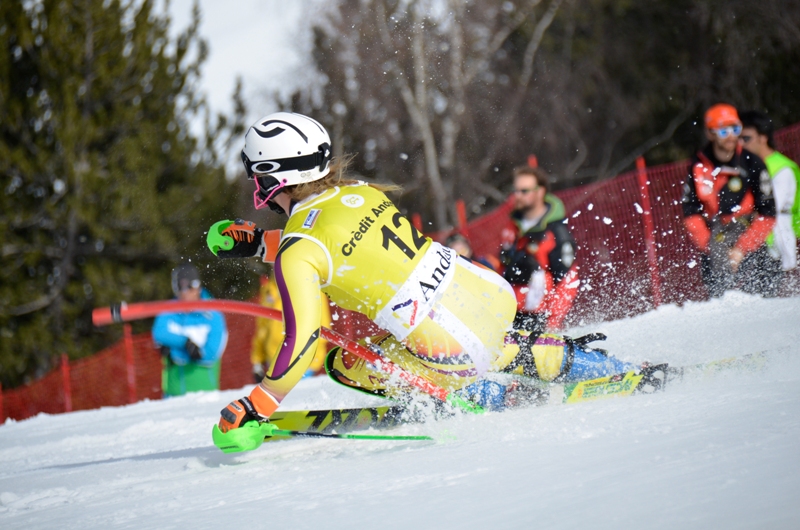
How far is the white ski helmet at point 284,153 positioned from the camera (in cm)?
338

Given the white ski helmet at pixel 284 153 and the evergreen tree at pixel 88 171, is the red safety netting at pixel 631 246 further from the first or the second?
the evergreen tree at pixel 88 171

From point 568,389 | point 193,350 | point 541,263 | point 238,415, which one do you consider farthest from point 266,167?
point 193,350

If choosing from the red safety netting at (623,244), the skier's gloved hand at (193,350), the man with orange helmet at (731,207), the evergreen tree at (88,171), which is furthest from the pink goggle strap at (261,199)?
the evergreen tree at (88,171)

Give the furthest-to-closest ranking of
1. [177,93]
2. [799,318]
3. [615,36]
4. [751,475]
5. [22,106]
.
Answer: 1. [615,36]
2. [177,93]
3. [22,106]
4. [799,318]
5. [751,475]

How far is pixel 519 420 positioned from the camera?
10.8 ft

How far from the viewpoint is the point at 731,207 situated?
18.2 ft

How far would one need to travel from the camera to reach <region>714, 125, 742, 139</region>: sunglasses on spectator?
5510mm

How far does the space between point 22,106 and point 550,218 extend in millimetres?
15648

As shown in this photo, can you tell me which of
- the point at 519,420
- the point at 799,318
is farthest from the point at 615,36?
the point at 519,420

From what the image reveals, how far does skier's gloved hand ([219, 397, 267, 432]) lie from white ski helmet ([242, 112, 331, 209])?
35.8 inches

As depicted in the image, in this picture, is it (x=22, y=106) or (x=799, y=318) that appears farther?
(x=22, y=106)

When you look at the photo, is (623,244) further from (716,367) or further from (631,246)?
(716,367)

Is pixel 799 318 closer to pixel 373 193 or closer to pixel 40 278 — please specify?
pixel 373 193

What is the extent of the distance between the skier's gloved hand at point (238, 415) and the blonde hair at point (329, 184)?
92cm
